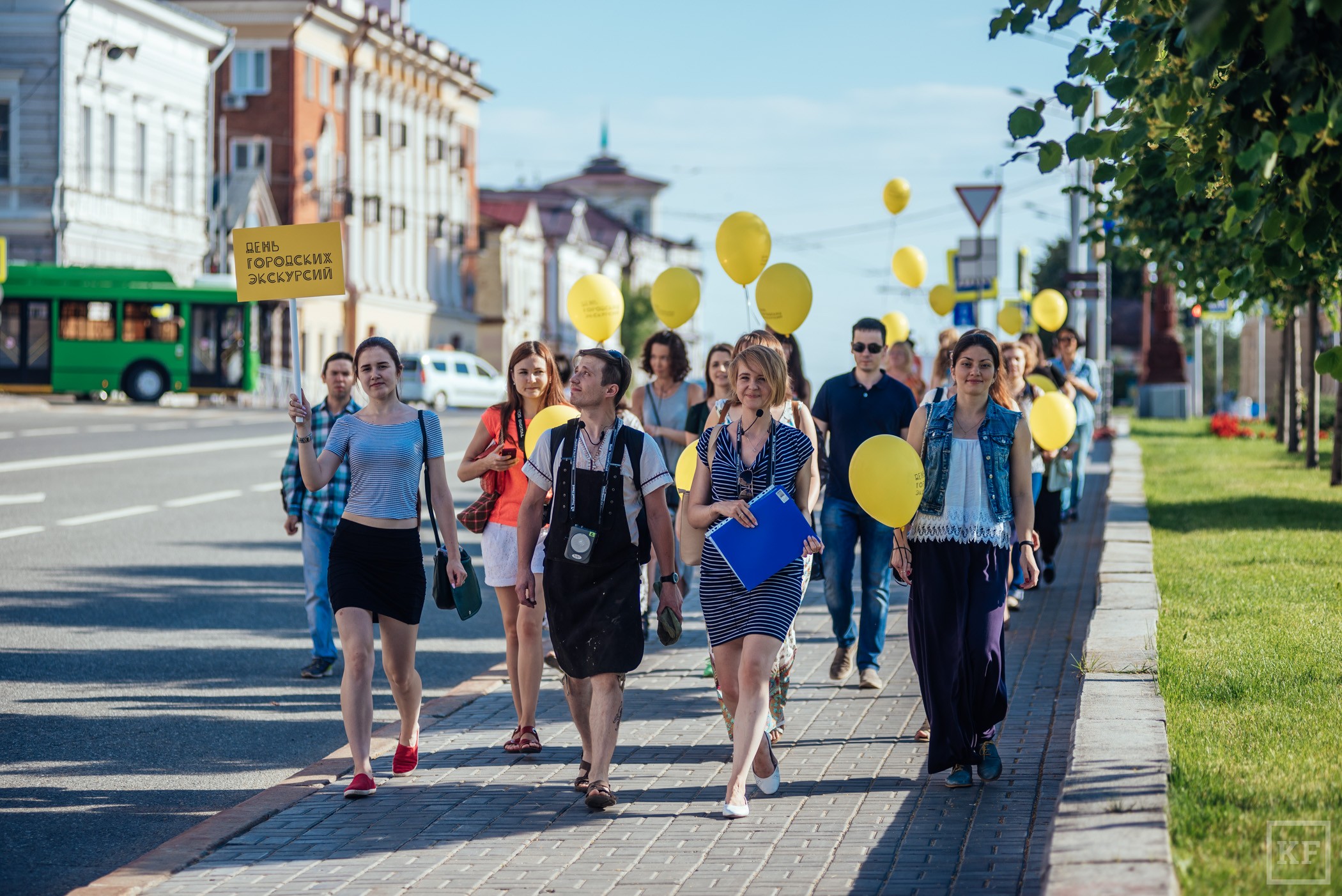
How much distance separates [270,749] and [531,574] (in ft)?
6.41

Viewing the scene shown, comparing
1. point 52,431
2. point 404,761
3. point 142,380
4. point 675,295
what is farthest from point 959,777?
point 142,380

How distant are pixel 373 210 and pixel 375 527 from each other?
62.8 metres

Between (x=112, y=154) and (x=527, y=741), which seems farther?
(x=112, y=154)

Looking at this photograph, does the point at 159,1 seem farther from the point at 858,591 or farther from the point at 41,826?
the point at 41,826

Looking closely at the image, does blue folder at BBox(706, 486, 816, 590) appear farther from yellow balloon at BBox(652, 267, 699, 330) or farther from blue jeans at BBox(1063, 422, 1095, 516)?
blue jeans at BBox(1063, 422, 1095, 516)

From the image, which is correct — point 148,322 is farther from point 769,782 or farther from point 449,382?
point 769,782

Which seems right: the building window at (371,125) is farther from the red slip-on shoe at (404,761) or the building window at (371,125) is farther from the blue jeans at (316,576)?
the red slip-on shoe at (404,761)

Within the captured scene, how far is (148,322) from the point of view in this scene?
41.6 m

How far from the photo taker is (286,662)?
10.4 meters

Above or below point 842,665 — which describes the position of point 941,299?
above

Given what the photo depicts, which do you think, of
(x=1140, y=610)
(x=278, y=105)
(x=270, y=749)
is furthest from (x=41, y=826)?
(x=278, y=105)

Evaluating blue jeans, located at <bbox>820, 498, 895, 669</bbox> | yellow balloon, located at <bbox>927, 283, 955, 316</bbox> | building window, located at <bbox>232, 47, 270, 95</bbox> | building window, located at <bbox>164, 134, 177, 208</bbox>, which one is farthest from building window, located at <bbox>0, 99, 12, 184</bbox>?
blue jeans, located at <bbox>820, 498, 895, 669</bbox>

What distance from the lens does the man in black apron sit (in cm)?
662

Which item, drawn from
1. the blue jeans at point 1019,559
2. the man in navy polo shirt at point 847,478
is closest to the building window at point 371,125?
the blue jeans at point 1019,559
